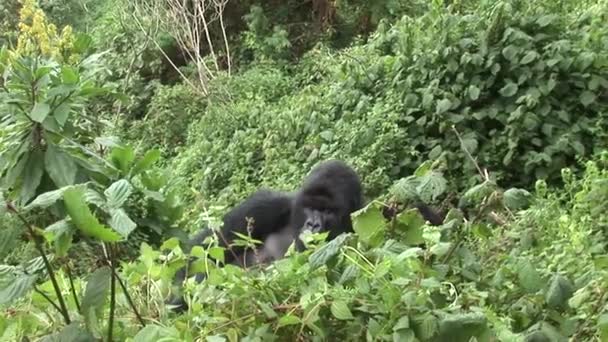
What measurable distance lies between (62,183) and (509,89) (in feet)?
11.3

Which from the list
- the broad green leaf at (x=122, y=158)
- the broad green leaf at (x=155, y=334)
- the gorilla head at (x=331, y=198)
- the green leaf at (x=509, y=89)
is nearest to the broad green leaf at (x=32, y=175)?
the broad green leaf at (x=122, y=158)

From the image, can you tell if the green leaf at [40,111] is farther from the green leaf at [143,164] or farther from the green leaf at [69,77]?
the green leaf at [143,164]

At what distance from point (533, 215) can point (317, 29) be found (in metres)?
5.43

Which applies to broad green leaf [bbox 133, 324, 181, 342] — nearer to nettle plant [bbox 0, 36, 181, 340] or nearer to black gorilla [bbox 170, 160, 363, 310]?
nettle plant [bbox 0, 36, 181, 340]

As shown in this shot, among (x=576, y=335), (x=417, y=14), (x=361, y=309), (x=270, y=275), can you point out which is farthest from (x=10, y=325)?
(x=417, y=14)

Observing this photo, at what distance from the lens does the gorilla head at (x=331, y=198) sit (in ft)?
12.8

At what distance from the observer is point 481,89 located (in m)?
4.97

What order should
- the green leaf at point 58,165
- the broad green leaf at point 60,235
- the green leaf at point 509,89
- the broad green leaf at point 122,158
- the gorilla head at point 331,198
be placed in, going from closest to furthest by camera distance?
the broad green leaf at point 60,235
the green leaf at point 58,165
the broad green leaf at point 122,158
the gorilla head at point 331,198
the green leaf at point 509,89

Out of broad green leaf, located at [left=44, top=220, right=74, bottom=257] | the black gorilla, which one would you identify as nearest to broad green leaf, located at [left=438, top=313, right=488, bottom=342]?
broad green leaf, located at [left=44, top=220, right=74, bottom=257]

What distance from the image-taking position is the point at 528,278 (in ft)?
5.66

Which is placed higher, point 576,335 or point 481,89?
point 576,335

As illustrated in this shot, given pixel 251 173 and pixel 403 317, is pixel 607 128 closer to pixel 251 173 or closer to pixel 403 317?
pixel 251 173

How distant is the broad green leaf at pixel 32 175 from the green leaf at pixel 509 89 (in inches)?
132

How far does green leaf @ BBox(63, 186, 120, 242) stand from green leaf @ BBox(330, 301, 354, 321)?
1.23 feet
